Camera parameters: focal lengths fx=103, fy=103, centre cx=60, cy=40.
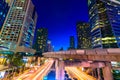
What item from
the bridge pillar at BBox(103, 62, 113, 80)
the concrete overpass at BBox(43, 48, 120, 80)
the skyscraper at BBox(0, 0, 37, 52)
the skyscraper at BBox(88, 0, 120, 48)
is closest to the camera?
the concrete overpass at BBox(43, 48, 120, 80)

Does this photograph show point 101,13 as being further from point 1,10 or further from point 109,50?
point 109,50

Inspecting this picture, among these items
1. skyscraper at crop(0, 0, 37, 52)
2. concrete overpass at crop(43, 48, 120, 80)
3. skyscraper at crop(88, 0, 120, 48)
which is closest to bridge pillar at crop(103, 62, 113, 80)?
concrete overpass at crop(43, 48, 120, 80)

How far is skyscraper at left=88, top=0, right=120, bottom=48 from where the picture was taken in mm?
96738

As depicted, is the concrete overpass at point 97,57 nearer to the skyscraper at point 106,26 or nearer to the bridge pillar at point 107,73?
the bridge pillar at point 107,73

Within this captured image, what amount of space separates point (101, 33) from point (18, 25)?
83251mm

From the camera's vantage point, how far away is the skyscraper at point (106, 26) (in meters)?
96.7

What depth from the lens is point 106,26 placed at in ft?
341

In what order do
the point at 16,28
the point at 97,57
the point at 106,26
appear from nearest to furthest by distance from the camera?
1. the point at 97,57
2. the point at 16,28
3. the point at 106,26

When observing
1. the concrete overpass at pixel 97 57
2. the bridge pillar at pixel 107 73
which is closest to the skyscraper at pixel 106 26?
the concrete overpass at pixel 97 57

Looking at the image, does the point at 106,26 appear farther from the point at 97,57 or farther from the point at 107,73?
the point at 97,57

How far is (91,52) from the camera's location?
9.90 metres

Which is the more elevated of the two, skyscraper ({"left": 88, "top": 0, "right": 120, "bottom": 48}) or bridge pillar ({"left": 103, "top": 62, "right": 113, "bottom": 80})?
skyscraper ({"left": 88, "top": 0, "right": 120, "bottom": 48})

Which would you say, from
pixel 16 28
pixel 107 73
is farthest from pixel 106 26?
pixel 107 73

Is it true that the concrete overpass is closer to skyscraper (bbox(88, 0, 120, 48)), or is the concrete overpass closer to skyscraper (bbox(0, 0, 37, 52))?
skyscraper (bbox(0, 0, 37, 52))
